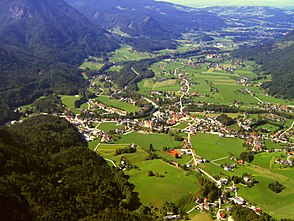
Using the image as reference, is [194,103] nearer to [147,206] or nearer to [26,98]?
[26,98]

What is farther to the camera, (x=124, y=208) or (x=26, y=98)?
(x=26, y=98)

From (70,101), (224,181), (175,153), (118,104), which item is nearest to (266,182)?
(224,181)

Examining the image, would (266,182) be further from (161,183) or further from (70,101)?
(70,101)

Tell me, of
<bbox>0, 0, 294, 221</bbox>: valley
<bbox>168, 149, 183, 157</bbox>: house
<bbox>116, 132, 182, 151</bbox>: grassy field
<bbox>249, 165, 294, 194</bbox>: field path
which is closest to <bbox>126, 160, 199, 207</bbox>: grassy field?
<bbox>0, 0, 294, 221</bbox>: valley

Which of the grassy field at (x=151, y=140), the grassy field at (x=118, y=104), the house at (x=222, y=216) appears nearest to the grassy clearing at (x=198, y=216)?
the house at (x=222, y=216)

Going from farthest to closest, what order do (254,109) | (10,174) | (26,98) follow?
(26,98) < (254,109) < (10,174)

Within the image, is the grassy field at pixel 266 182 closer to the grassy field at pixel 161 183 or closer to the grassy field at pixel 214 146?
the grassy field at pixel 214 146

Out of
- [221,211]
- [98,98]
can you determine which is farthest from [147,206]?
[98,98]
